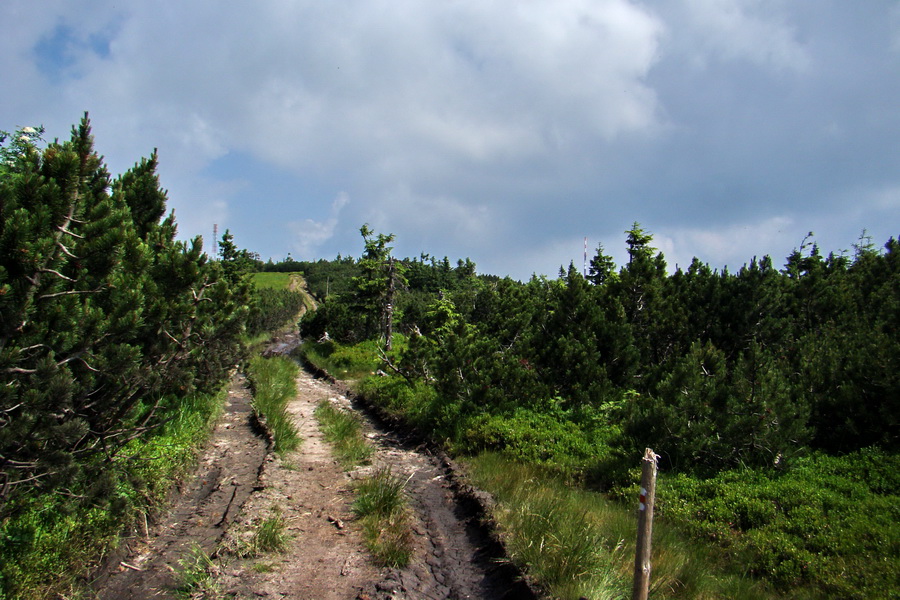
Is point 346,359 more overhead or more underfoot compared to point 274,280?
more underfoot

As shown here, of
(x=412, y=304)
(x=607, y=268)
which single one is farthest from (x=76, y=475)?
(x=412, y=304)

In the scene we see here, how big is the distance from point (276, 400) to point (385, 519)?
703cm

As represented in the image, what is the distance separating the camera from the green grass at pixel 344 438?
9102 millimetres

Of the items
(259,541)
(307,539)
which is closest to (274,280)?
(307,539)

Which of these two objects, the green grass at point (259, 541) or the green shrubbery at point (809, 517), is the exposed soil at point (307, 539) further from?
the green shrubbery at point (809, 517)

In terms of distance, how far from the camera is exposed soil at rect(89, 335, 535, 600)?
4770mm

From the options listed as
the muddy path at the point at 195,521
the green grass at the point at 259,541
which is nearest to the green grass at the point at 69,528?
the muddy path at the point at 195,521

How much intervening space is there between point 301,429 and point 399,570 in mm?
6425

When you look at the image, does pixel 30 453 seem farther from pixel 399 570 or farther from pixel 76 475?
pixel 399 570

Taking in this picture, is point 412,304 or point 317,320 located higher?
point 412,304

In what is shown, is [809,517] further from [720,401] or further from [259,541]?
[259,541]

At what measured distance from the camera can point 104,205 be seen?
421 centimetres

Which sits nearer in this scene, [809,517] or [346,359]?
[809,517]

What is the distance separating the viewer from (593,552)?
485 centimetres
